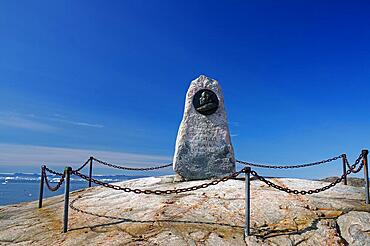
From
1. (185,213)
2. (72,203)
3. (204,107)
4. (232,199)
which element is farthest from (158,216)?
(204,107)

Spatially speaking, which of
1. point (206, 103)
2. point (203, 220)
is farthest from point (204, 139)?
point (203, 220)

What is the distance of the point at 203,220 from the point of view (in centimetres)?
588

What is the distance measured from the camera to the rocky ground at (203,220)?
5176 millimetres

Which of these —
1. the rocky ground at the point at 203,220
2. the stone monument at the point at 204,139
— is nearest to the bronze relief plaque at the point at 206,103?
the stone monument at the point at 204,139

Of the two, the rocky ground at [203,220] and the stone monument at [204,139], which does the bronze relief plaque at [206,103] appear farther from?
the rocky ground at [203,220]

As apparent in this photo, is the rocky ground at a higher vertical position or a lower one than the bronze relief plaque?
lower

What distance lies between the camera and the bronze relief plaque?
10092 millimetres

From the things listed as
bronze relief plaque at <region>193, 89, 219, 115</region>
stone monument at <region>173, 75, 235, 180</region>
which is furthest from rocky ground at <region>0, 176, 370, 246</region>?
bronze relief plaque at <region>193, 89, 219, 115</region>

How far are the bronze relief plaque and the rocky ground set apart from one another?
9.92 ft

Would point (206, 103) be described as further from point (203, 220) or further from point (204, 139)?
point (203, 220)

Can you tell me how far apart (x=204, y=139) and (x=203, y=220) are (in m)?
4.24

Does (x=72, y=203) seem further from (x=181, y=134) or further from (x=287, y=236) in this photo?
(x=287, y=236)

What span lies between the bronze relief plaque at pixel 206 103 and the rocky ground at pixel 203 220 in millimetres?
3023

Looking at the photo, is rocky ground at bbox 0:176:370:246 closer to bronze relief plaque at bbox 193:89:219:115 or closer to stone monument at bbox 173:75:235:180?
stone monument at bbox 173:75:235:180
